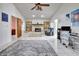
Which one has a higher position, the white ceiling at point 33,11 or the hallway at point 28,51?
the white ceiling at point 33,11

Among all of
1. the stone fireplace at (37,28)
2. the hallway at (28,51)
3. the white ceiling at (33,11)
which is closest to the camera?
the hallway at (28,51)

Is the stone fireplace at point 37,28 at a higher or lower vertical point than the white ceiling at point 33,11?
lower

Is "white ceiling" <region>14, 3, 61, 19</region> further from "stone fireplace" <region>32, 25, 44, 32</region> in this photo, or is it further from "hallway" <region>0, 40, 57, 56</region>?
"stone fireplace" <region>32, 25, 44, 32</region>

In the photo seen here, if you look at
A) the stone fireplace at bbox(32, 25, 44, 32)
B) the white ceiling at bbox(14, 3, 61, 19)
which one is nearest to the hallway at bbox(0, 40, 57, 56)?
the white ceiling at bbox(14, 3, 61, 19)

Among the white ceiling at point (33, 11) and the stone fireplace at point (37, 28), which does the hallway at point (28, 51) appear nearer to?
the white ceiling at point (33, 11)

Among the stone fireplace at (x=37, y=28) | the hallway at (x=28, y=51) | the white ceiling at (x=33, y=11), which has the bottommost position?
the hallway at (x=28, y=51)

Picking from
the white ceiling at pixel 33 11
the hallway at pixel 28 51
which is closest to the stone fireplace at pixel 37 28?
the white ceiling at pixel 33 11

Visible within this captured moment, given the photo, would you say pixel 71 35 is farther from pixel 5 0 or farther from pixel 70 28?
pixel 5 0

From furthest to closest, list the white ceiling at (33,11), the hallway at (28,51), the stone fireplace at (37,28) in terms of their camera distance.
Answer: the stone fireplace at (37,28)
the white ceiling at (33,11)
the hallway at (28,51)

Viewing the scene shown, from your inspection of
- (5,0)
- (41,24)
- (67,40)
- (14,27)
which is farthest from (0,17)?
(41,24)

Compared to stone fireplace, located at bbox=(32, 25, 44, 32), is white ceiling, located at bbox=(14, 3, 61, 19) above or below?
above

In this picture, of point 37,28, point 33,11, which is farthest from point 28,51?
point 37,28

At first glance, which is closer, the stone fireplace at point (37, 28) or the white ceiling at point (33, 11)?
the white ceiling at point (33, 11)

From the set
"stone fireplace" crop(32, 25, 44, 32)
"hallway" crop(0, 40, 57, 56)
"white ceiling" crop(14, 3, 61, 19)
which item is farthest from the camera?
"stone fireplace" crop(32, 25, 44, 32)
